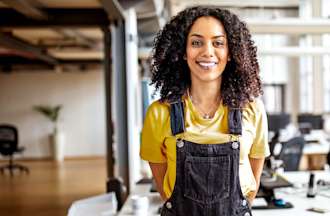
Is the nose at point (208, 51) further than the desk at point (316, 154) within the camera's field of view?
No

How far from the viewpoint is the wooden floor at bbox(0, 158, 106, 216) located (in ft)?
19.8

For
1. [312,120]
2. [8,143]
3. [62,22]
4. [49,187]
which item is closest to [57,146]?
[8,143]

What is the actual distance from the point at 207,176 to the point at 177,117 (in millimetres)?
221

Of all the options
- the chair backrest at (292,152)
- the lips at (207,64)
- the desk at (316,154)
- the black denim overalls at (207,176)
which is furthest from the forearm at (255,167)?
the desk at (316,154)

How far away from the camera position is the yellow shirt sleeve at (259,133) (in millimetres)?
1461

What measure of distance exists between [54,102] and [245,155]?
10508 millimetres

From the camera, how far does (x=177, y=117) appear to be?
1407 millimetres

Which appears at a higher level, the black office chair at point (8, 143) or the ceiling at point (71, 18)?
the ceiling at point (71, 18)

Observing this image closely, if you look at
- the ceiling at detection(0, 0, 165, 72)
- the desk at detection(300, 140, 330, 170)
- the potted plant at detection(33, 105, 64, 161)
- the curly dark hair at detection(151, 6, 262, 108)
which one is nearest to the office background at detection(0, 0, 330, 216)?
the ceiling at detection(0, 0, 165, 72)

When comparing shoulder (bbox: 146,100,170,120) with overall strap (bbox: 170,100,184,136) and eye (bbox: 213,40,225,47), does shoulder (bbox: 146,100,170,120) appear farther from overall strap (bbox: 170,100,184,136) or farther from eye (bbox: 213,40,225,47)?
eye (bbox: 213,40,225,47)

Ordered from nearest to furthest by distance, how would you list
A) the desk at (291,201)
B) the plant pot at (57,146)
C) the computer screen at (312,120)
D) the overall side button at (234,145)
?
the overall side button at (234,145)
the desk at (291,201)
the computer screen at (312,120)
the plant pot at (57,146)

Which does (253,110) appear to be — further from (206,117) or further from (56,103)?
(56,103)

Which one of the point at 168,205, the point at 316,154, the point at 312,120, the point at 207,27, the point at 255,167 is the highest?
the point at 207,27

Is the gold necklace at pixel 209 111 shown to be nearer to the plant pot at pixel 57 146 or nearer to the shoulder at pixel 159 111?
the shoulder at pixel 159 111
